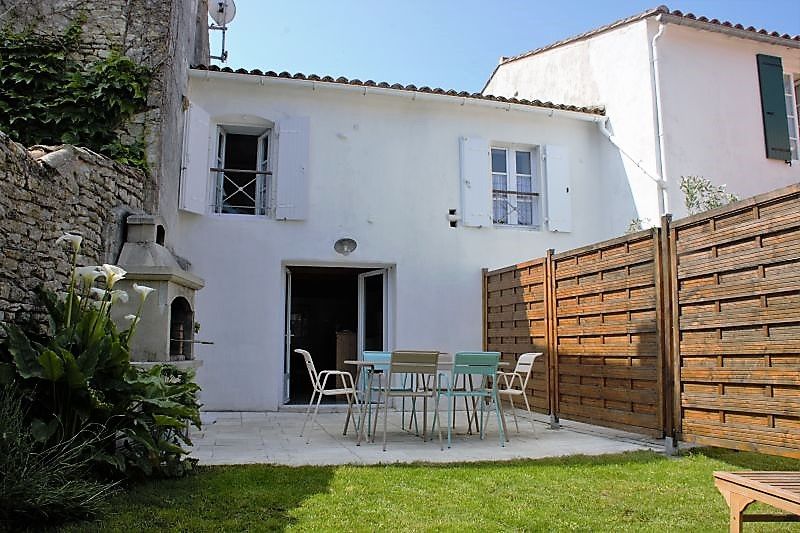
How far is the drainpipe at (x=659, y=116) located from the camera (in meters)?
8.51

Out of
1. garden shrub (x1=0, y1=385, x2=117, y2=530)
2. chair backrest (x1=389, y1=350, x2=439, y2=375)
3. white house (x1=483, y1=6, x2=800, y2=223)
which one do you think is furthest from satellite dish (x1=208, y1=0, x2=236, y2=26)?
garden shrub (x1=0, y1=385, x2=117, y2=530)

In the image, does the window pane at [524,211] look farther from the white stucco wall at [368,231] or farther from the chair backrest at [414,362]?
the chair backrest at [414,362]

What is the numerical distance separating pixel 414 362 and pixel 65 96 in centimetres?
472

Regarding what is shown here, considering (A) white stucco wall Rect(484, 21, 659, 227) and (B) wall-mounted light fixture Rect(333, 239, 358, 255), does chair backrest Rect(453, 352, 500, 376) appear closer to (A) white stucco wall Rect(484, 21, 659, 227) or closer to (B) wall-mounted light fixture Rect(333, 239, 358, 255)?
(B) wall-mounted light fixture Rect(333, 239, 358, 255)

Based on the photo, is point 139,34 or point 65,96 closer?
point 65,96

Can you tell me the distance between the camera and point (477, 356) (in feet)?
19.3

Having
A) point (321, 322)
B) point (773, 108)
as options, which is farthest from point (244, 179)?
point (773, 108)

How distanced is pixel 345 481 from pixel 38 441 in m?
1.79

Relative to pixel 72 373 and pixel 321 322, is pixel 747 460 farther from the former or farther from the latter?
pixel 321 322

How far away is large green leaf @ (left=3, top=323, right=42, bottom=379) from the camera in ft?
11.7

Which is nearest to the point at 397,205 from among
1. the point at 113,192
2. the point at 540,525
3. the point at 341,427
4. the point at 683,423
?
the point at 341,427

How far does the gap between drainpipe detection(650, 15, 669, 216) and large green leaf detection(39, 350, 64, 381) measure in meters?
7.28

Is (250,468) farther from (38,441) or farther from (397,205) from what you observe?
(397,205)

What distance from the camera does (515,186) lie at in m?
9.66
